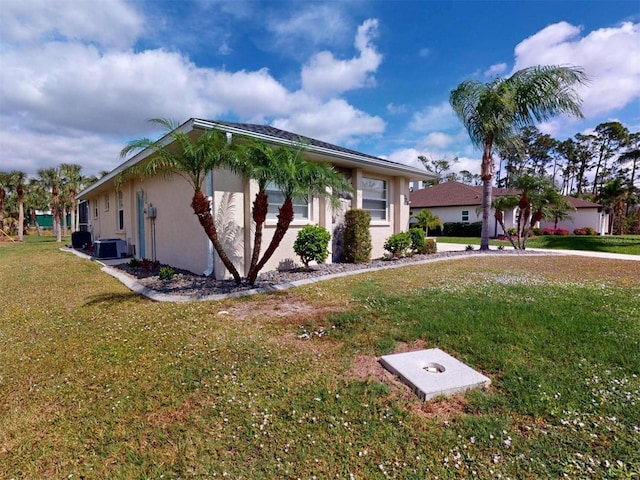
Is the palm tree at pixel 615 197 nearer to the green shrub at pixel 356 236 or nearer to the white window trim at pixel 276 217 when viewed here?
the green shrub at pixel 356 236

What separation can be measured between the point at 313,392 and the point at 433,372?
124 centimetres

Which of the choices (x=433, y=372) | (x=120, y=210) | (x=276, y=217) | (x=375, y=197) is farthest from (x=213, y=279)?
(x=120, y=210)

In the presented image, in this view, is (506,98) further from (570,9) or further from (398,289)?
(398,289)

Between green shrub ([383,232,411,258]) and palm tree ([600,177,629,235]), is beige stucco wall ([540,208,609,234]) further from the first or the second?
green shrub ([383,232,411,258])

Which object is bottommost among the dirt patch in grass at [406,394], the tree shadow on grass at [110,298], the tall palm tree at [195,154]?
the dirt patch in grass at [406,394]

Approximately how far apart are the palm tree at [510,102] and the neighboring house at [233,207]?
9.27 ft

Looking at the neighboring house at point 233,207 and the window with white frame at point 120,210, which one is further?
the window with white frame at point 120,210

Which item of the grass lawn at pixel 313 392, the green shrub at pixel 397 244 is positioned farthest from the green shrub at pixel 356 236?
the grass lawn at pixel 313 392

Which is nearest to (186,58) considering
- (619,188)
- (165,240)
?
(165,240)

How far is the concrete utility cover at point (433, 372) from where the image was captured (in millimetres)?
2943

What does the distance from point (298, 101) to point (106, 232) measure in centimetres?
1227

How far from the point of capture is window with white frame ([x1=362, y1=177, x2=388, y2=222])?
1183 cm

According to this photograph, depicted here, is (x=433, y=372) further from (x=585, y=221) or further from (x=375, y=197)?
(x=585, y=221)

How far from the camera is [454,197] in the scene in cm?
3084
